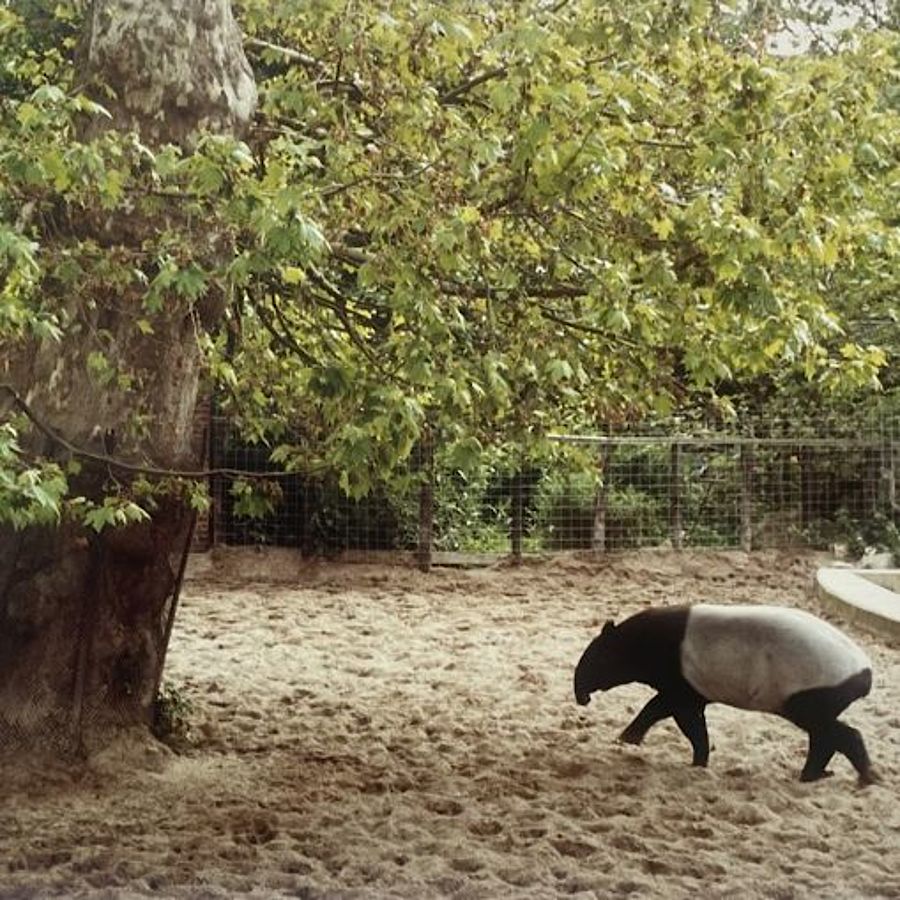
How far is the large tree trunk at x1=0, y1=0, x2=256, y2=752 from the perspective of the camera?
6.05m

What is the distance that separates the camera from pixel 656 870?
204 inches

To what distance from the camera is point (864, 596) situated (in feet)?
36.3

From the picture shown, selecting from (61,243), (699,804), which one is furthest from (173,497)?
(699,804)

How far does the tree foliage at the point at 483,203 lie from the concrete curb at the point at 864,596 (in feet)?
11.4

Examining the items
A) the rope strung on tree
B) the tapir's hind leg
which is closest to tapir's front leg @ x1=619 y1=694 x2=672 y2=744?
the tapir's hind leg

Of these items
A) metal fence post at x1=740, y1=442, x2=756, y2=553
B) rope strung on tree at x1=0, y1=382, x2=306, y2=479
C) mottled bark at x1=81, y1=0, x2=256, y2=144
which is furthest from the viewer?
metal fence post at x1=740, y1=442, x2=756, y2=553

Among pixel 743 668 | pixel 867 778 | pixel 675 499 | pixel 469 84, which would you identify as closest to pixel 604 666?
pixel 743 668

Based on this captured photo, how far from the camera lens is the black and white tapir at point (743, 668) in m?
6.14

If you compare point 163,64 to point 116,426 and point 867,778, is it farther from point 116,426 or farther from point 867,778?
point 867,778

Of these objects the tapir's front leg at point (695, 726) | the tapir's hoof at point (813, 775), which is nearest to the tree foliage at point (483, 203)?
the tapir's front leg at point (695, 726)

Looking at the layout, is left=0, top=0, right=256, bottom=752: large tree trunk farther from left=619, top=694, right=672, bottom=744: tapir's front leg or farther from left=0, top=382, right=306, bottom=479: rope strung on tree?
left=619, top=694, right=672, bottom=744: tapir's front leg

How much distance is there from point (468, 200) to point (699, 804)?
2.42 m

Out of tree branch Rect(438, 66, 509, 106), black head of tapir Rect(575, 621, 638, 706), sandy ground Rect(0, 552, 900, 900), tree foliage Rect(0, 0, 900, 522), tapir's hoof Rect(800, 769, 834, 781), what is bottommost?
sandy ground Rect(0, 552, 900, 900)

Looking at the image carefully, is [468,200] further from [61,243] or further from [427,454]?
[427,454]
